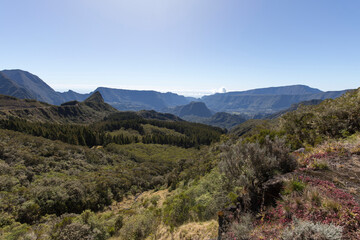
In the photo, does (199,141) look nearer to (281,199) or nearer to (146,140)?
(146,140)

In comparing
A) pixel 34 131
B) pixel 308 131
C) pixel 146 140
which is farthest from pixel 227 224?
pixel 146 140

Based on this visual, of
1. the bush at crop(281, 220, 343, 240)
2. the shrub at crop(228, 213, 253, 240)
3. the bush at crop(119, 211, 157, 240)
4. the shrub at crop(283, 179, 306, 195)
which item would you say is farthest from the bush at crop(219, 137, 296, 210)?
the bush at crop(119, 211, 157, 240)

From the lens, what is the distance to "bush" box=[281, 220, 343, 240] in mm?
3611

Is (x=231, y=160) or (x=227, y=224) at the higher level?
(x=231, y=160)

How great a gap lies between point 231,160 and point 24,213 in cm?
2219

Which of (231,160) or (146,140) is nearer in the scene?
(231,160)

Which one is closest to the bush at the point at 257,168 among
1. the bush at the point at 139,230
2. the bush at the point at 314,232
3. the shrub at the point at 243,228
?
the shrub at the point at 243,228

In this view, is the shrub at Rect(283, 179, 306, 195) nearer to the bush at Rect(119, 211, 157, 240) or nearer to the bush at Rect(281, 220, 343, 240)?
the bush at Rect(281, 220, 343, 240)

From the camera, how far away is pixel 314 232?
3.80m

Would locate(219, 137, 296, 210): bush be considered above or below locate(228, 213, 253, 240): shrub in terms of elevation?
above

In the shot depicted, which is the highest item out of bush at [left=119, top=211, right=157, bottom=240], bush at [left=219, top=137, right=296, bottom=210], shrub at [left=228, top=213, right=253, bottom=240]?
bush at [left=219, top=137, right=296, bottom=210]

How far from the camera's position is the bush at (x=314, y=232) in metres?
3.61

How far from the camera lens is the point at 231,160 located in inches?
377

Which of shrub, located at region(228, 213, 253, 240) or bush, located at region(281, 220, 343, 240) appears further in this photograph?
shrub, located at region(228, 213, 253, 240)
